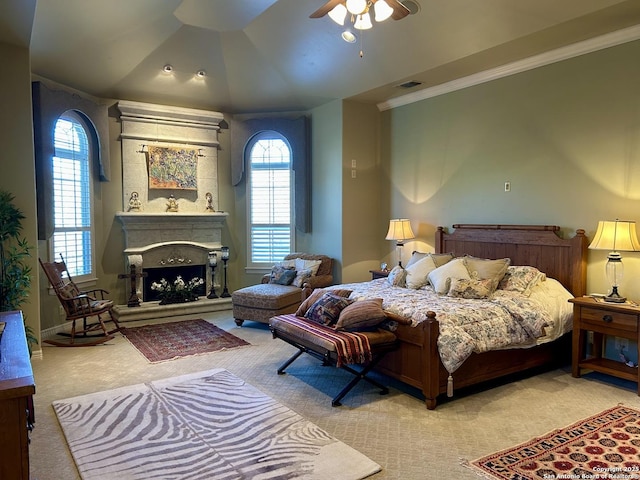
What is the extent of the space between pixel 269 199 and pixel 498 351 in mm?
4855

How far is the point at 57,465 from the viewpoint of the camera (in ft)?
9.14

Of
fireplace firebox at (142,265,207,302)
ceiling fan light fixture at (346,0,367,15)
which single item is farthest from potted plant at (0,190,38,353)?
ceiling fan light fixture at (346,0,367,15)

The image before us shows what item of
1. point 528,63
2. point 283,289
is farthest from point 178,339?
point 528,63

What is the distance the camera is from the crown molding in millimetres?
4230

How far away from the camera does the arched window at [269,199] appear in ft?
25.4

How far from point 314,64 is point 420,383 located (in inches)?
168

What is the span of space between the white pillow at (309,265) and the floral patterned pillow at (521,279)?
276 centimetres

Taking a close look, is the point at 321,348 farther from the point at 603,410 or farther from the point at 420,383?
the point at 603,410

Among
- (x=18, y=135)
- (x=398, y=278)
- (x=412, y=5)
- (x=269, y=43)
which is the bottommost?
(x=398, y=278)

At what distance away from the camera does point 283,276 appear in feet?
22.0

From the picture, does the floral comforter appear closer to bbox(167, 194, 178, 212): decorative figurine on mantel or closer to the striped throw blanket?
the striped throw blanket

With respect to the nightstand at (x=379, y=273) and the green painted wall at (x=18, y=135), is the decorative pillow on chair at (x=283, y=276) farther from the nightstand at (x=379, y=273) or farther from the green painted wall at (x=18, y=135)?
the green painted wall at (x=18, y=135)

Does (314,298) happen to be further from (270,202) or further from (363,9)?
(270,202)

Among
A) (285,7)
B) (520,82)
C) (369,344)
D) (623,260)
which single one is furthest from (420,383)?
(285,7)
